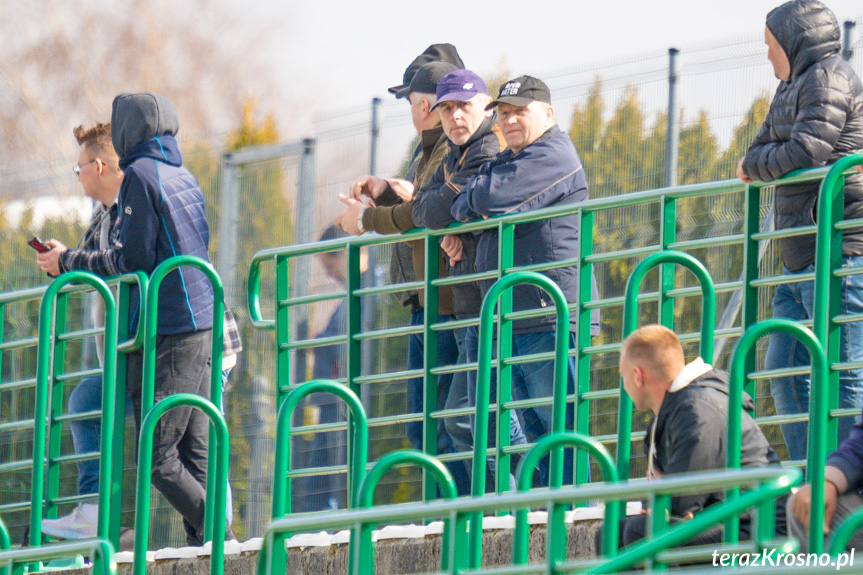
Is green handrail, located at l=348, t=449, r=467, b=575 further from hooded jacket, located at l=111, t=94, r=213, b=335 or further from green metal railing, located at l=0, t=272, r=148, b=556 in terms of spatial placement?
hooded jacket, located at l=111, t=94, r=213, b=335

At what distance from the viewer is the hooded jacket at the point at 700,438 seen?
4.72 metres

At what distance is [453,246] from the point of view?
6.50m

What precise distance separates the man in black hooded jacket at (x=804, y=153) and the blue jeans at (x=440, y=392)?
1556 millimetres

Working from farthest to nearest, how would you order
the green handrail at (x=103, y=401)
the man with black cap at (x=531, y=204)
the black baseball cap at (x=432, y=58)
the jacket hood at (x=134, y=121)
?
the black baseball cap at (x=432, y=58)
the jacket hood at (x=134, y=121)
the man with black cap at (x=531, y=204)
the green handrail at (x=103, y=401)

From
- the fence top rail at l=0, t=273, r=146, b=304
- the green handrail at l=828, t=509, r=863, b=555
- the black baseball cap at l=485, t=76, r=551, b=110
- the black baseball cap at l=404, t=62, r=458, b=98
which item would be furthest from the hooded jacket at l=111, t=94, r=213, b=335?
the green handrail at l=828, t=509, r=863, b=555

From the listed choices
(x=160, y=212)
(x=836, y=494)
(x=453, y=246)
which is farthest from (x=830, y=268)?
(x=160, y=212)

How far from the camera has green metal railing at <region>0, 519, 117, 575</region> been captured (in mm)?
4457

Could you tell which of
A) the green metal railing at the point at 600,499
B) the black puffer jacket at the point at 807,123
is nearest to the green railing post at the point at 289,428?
the green metal railing at the point at 600,499

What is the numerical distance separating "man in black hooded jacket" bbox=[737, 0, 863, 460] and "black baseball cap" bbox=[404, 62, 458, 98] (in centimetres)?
178

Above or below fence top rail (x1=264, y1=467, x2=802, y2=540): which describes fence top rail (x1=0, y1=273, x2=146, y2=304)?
above

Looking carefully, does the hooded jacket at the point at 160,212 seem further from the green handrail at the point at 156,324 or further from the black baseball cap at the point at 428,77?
the black baseball cap at the point at 428,77

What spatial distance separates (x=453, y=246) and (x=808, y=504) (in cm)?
251

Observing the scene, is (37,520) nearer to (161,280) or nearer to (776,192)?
(161,280)

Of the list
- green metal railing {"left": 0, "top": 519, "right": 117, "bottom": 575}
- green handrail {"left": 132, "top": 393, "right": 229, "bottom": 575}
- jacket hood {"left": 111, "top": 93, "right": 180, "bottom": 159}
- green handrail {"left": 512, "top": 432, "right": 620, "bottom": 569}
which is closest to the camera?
green handrail {"left": 512, "top": 432, "right": 620, "bottom": 569}
